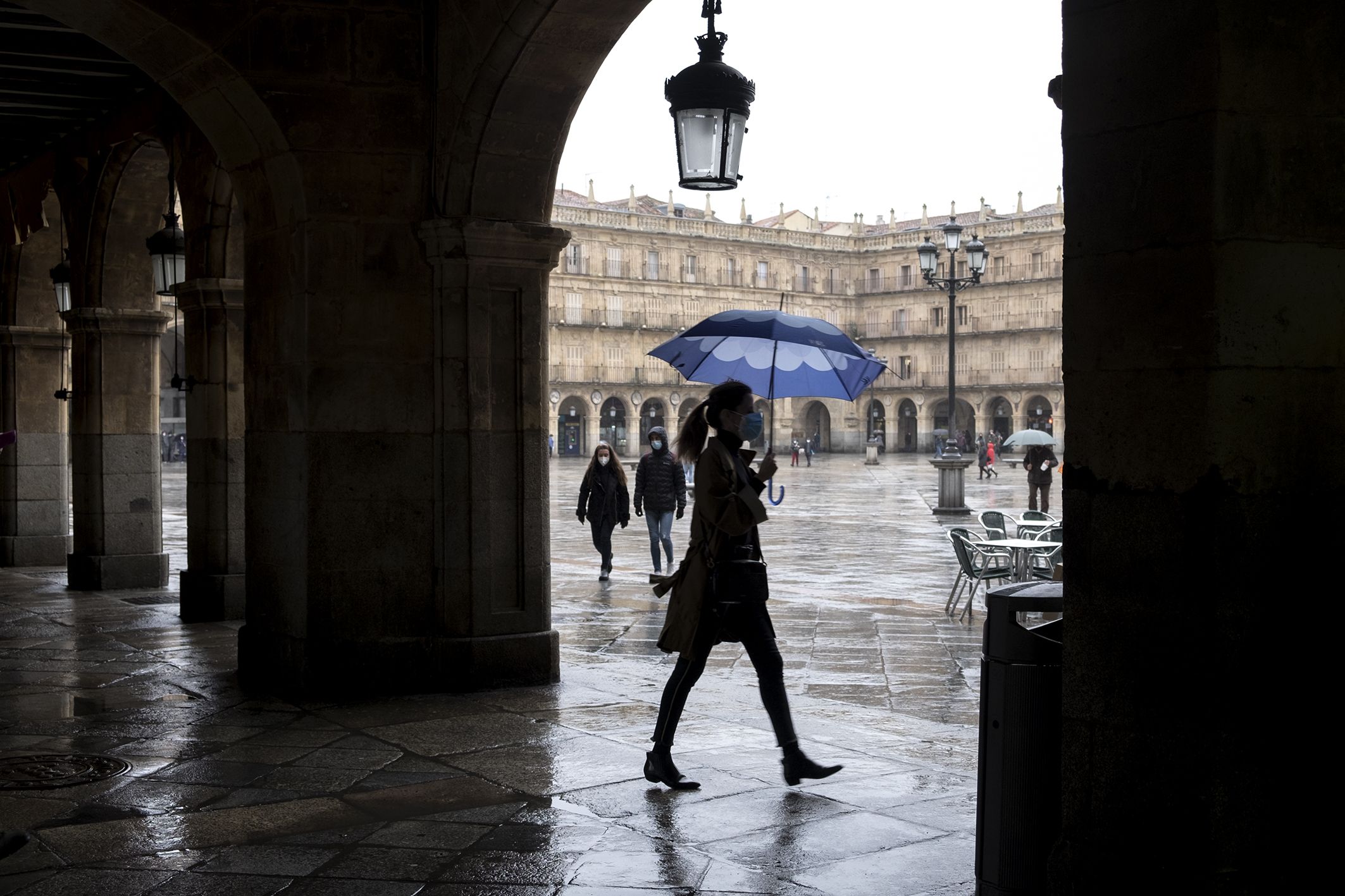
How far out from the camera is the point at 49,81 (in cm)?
977

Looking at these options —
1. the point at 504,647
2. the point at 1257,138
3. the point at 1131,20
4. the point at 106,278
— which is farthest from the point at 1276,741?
the point at 106,278

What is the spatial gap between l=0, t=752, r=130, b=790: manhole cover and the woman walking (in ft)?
6.61

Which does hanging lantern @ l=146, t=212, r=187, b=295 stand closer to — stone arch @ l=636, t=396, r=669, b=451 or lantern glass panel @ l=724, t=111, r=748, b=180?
lantern glass panel @ l=724, t=111, r=748, b=180

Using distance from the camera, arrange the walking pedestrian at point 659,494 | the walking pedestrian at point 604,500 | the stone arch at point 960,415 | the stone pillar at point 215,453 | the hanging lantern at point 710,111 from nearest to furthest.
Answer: the hanging lantern at point 710,111 < the stone pillar at point 215,453 < the walking pedestrian at point 604,500 < the walking pedestrian at point 659,494 < the stone arch at point 960,415

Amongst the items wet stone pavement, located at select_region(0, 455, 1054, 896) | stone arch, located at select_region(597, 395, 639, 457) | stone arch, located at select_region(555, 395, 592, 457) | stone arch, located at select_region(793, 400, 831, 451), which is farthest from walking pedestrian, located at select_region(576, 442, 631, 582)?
stone arch, located at select_region(793, 400, 831, 451)

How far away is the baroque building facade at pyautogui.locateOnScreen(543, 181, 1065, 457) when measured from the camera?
6444 centimetres

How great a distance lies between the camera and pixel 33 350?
1352cm

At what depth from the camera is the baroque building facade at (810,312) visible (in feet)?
211

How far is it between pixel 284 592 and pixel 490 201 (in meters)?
2.13

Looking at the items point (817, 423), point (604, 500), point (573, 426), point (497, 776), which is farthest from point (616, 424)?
point (497, 776)

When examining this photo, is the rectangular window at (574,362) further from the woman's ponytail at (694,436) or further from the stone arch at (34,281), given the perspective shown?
the woman's ponytail at (694,436)

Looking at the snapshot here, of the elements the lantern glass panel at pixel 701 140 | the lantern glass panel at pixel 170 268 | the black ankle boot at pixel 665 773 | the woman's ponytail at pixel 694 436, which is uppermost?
the lantern glass panel at pixel 701 140

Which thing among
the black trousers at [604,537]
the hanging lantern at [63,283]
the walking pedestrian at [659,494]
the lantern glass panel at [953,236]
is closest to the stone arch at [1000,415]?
the lantern glass panel at [953,236]

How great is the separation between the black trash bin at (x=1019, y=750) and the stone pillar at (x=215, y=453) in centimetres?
707
